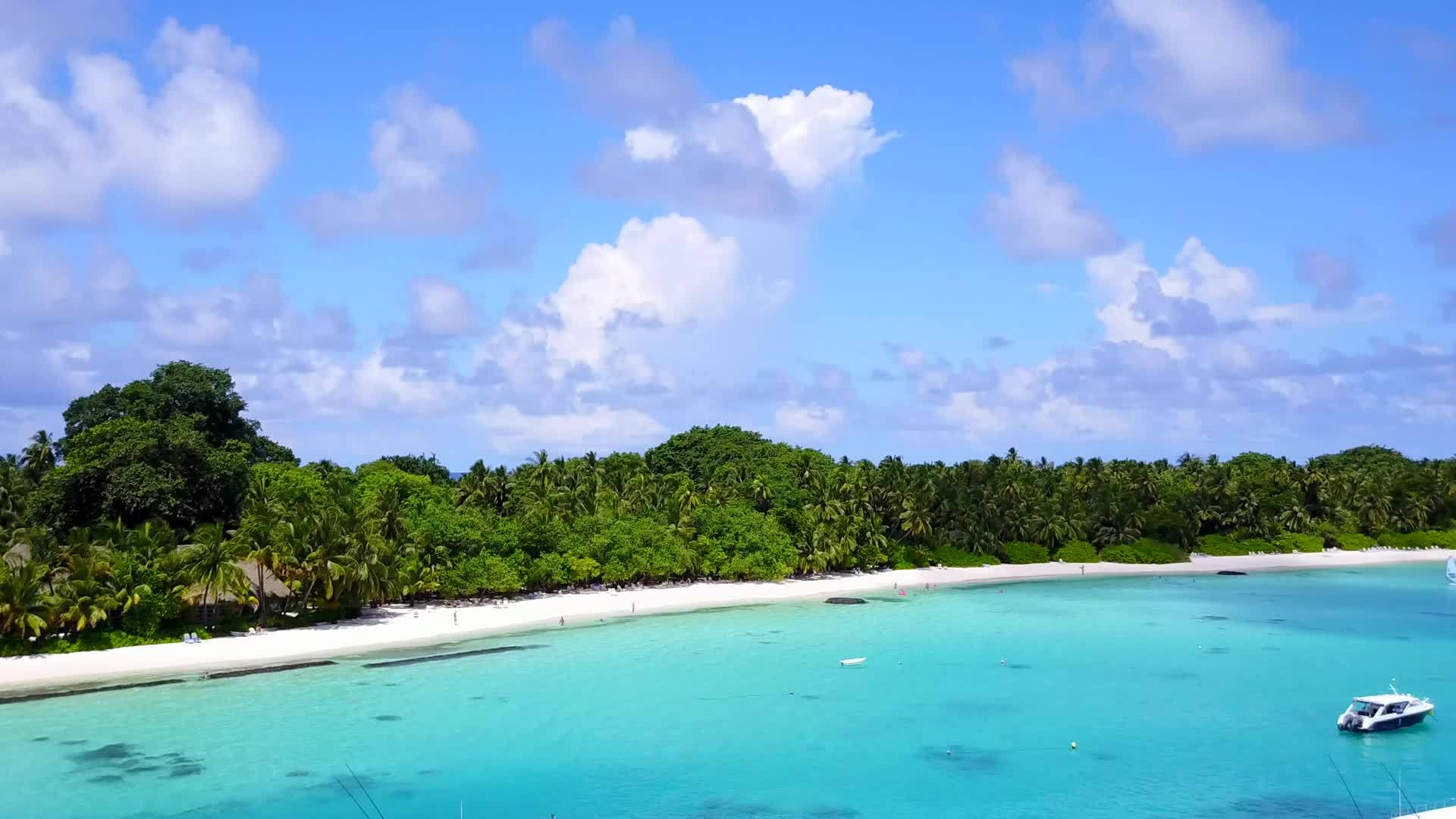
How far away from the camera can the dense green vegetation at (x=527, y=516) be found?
55.7 meters

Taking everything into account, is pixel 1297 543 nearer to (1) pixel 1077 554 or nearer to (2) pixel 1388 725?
(1) pixel 1077 554

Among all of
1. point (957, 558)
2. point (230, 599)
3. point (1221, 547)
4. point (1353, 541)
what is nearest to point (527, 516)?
point (230, 599)

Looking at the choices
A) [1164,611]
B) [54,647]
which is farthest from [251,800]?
[1164,611]

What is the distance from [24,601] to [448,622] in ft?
77.6

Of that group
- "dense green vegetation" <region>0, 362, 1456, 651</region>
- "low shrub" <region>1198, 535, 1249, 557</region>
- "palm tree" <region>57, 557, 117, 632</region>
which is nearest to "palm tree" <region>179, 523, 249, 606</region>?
"dense green vegetation" <region>0, 362, 1456, 651</region>

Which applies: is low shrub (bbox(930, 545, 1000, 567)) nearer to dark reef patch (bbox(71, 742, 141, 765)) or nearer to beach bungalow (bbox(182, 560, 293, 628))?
beach bungalow (bbox(182, 560, 293, 628))

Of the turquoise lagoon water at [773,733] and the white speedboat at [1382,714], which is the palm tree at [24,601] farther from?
the white speedboat at [1382,714]

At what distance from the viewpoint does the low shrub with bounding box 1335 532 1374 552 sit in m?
125

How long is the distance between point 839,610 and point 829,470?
102 feet

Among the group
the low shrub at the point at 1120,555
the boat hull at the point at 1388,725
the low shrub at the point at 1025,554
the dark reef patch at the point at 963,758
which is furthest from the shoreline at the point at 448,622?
the boat hull at the point at 1388,725

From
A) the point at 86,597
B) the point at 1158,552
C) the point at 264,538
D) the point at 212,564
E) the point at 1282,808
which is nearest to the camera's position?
the point at 1282,808

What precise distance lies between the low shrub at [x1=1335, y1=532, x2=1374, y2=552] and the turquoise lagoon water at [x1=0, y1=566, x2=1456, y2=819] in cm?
5926

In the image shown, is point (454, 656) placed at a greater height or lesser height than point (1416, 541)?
lesser

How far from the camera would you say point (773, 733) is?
44344 millimetres
